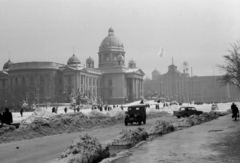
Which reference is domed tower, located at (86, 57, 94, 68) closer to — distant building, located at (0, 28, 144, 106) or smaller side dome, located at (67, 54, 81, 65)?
distant building, located at (0, 28, 144, 106)

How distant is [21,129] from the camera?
69.6ft

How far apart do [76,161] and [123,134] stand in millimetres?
5713

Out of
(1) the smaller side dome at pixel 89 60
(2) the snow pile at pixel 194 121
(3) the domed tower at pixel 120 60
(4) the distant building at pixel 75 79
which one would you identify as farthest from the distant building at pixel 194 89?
(2) the snow pile at pixel 194 121

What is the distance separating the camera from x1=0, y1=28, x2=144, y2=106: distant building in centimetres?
10662

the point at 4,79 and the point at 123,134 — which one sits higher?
the point at 4,79

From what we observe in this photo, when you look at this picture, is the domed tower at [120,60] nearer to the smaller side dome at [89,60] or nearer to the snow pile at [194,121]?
the smaller side dome at [89,60]

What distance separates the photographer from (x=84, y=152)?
10.5 m

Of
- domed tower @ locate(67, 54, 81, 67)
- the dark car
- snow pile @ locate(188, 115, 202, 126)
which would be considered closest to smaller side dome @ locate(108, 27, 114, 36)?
domed tower @ locate(67, 54, 81, 67)

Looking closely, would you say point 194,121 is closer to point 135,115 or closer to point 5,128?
point 135,115

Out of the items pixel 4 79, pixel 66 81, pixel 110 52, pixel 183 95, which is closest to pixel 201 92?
pixel 183 95

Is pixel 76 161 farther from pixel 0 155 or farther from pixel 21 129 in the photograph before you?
pixel 21 129

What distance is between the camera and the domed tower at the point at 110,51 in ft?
469

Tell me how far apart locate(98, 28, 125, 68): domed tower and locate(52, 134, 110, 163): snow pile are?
130 metres

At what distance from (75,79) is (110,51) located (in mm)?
32768
